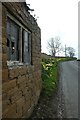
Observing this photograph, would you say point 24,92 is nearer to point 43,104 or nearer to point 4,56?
point 4,56

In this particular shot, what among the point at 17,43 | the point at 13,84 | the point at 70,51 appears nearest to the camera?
the point at 13,84

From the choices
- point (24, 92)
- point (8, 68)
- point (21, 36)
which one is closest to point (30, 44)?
point (21, 36)

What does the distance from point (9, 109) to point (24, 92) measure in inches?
68.3

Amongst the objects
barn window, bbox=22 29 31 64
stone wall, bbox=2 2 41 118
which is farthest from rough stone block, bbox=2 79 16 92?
barn window, bbox=22 29 31 64

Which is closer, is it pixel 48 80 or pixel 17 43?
pixel 17 43

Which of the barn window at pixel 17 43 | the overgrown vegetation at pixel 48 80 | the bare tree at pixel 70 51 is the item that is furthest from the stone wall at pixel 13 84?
the bare tree at pixel 70 51

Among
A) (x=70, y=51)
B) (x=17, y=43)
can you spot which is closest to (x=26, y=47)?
(x=17, y=43)

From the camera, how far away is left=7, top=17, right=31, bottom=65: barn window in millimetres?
5949

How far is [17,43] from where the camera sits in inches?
272

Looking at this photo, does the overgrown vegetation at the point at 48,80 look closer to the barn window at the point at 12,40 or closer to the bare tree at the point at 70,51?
the barn window at the point at 12,40

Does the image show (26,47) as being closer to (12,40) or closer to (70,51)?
(12,40)

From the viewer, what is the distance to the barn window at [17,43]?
19.5 ft

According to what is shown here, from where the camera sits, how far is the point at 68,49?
142000mm

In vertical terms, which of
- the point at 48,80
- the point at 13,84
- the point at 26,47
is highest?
the point at 26,47
